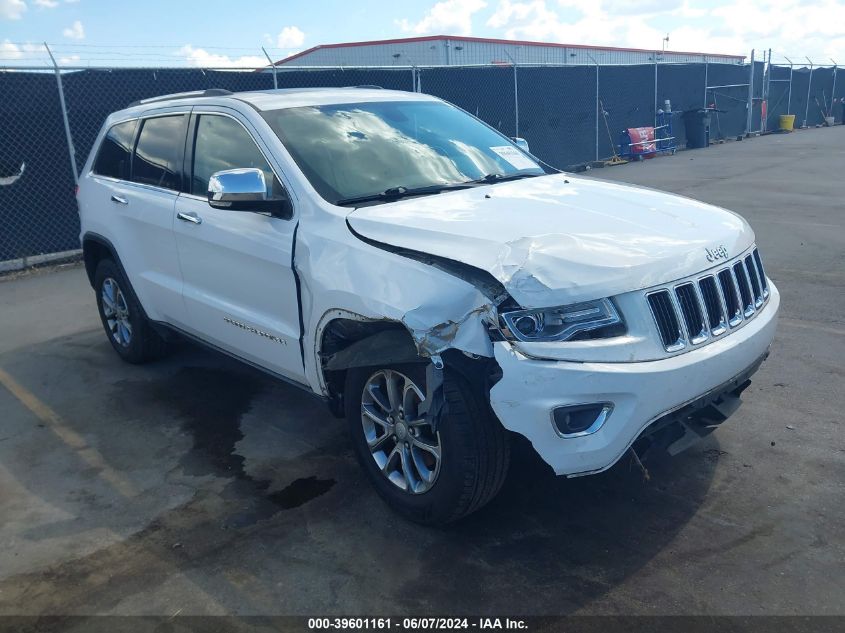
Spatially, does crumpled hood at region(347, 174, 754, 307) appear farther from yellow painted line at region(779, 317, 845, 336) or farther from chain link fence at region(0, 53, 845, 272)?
chain link fence at region(0, 53, 845, 272)

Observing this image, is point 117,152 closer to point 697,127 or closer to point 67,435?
point 67,435

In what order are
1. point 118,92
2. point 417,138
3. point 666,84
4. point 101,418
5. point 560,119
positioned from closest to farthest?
point 417,138
point 101,418
point 118,92
point 560,119
point 666,84

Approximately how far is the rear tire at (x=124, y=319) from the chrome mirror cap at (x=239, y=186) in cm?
208

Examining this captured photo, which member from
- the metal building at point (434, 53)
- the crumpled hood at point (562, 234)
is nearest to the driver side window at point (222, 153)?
the crumpled hood at point (562, 234)

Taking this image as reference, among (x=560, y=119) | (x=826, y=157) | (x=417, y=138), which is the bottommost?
(x=826, y=157)

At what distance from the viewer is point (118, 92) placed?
35.3 feet

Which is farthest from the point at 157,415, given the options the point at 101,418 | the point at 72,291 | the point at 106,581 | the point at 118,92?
the point at 118,92

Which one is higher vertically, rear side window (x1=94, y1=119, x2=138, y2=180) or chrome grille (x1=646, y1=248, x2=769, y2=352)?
rear side window (x1=94, y1=119, x2=138, y2=180)

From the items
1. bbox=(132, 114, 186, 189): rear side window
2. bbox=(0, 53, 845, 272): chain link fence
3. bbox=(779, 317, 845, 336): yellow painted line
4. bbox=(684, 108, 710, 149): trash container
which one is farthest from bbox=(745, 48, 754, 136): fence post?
bbox=(132, 114, 186, 189): rear side window

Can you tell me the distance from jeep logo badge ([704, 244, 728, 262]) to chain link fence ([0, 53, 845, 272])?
9323 millimetres

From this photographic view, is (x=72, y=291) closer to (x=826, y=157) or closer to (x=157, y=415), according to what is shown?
(x=157, y=415)

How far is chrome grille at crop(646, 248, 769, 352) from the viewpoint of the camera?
10.3 feet

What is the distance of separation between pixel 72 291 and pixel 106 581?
21.0 ft

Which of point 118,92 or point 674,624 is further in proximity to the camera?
point 118,92
